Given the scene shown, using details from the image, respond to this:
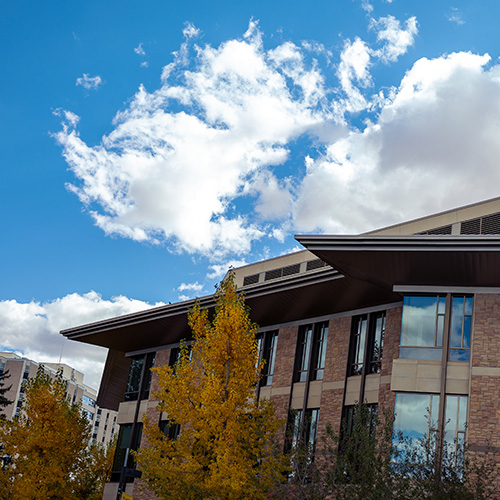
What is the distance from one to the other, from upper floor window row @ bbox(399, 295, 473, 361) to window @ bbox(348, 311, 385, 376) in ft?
9.23

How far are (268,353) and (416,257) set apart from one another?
10839 mm

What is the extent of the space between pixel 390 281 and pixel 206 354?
6.79 metres

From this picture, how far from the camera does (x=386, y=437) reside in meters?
18.6

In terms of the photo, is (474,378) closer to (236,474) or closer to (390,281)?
(390,281)

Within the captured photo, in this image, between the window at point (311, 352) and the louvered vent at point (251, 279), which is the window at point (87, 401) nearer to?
the louvered vent at point (251, 279)

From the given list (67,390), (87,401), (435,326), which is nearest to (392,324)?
(435,326)

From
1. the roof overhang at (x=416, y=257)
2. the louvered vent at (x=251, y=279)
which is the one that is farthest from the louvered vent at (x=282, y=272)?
the roof overhang at (x=416, y=257)

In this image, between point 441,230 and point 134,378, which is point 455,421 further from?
point 134,378

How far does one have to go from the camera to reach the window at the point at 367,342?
26.9 meters

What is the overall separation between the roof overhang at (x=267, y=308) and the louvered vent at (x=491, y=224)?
3.96 m

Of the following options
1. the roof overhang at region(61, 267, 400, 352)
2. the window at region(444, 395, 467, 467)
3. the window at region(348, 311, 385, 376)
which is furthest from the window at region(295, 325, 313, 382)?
the window at region(444, 395, 467, 467)

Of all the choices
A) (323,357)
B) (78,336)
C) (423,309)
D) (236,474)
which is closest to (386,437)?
(236,474)

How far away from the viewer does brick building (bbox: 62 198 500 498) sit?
73.3 ft

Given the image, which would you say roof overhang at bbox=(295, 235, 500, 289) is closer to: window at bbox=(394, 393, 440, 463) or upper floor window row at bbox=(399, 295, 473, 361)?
upper floor window row at bbox=(399, 295, 473, 361)
